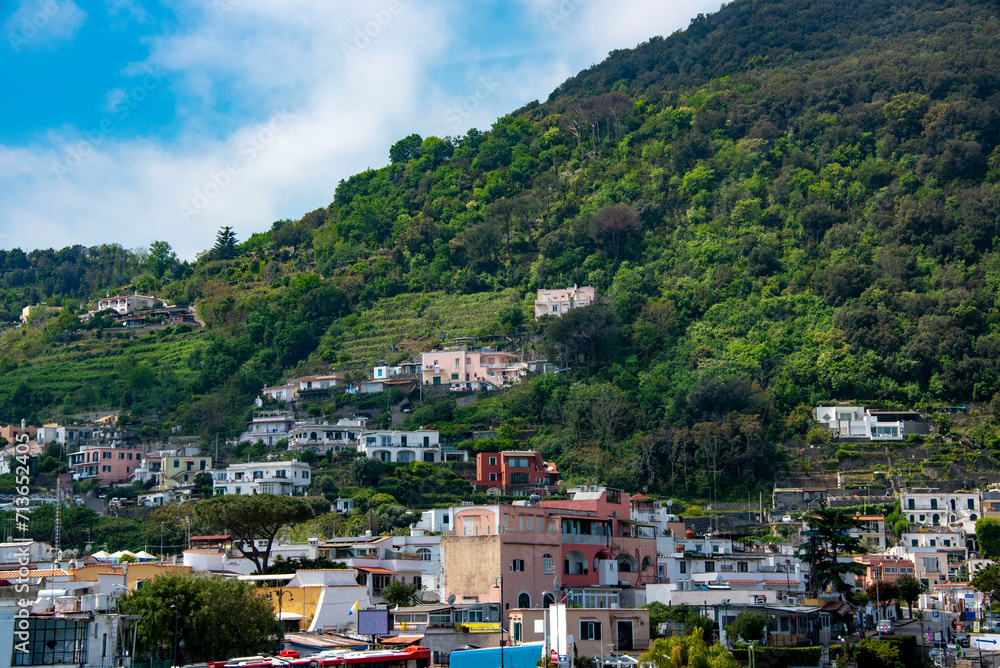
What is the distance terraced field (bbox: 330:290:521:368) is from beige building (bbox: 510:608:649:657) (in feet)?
215

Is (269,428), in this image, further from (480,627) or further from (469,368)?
(480,627)

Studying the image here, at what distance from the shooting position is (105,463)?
3551 inches

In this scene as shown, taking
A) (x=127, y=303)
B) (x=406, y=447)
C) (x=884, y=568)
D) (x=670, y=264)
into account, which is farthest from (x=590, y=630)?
(x=127, y=303)

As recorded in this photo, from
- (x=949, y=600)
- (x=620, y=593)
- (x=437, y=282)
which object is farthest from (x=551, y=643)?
(x=437, y=282)

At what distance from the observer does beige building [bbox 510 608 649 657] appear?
36.1m

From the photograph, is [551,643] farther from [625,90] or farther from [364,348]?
[625,90]

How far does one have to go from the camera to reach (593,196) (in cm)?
12200

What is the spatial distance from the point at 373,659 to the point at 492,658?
4332mm

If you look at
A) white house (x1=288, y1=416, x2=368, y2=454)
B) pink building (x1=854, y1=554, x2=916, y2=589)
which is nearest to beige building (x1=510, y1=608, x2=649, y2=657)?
pink building (x1=854, y1=554, x2=916, y2=589)

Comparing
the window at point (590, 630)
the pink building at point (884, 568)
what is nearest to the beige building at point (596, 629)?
the window at point (590, 630)

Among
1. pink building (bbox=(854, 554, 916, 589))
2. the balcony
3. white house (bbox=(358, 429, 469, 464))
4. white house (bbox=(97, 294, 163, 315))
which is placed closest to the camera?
the balcony

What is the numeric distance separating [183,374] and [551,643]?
77136mm

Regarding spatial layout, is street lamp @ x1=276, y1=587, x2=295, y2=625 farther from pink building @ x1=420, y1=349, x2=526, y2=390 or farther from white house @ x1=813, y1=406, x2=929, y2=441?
pink building @ x1=420, y1=349, x2=526, y2=390

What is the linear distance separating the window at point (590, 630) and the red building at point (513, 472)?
3963cm
